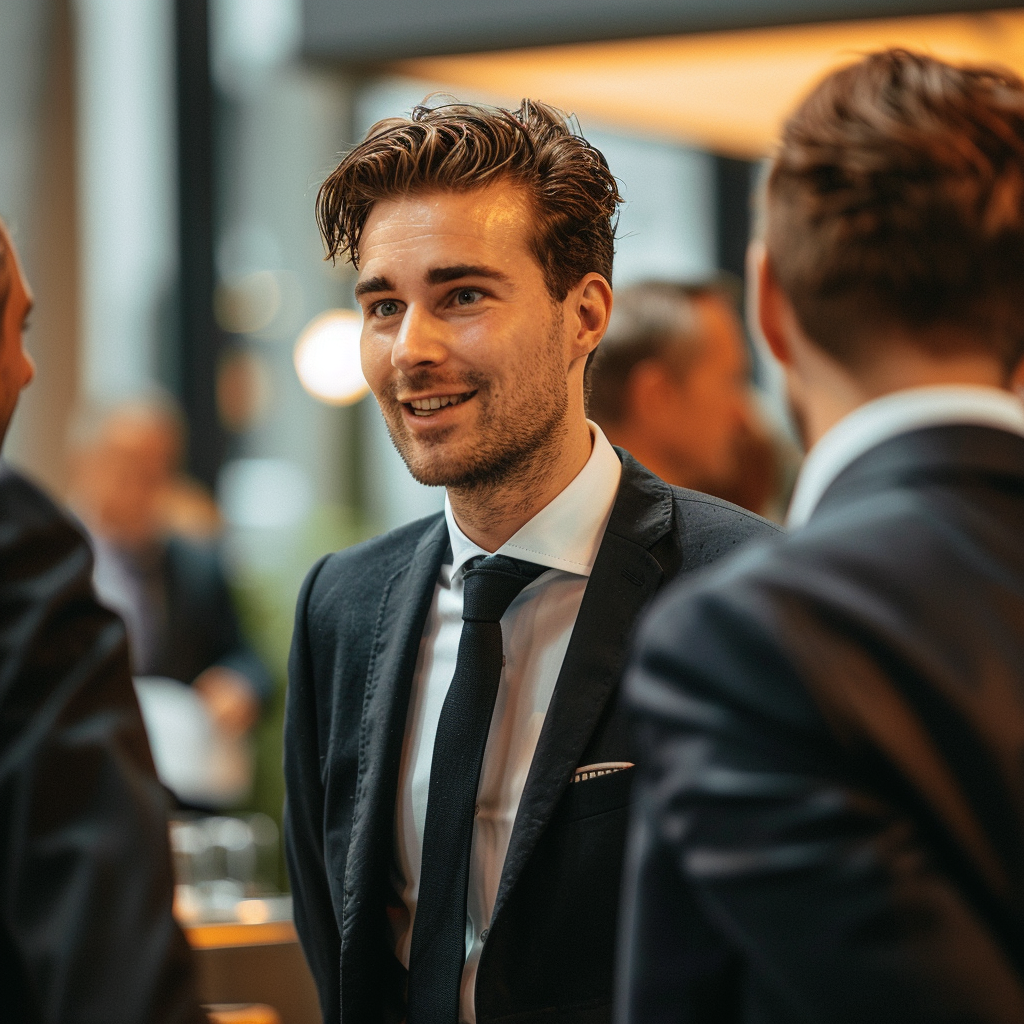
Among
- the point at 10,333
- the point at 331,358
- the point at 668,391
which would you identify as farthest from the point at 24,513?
the point at 331,358

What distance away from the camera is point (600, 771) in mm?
1512

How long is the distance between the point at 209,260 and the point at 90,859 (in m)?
6.50

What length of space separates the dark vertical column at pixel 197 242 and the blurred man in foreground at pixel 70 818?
20.5 ft

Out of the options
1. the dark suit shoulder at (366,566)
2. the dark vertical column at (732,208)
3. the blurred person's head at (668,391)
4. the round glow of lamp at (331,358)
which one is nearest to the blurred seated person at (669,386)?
the blurred person's head at (668,391)

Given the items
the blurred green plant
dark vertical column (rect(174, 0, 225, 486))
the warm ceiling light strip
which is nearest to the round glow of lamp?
dark vertical column (rect(174, 0, 225, 486))

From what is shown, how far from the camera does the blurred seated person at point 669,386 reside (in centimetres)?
294

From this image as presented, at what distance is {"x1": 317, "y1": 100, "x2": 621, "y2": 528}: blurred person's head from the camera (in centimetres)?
165

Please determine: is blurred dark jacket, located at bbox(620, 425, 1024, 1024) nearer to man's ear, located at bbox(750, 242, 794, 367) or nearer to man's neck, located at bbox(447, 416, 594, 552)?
man's ear, located at bbox(750, 242, 794, 367)

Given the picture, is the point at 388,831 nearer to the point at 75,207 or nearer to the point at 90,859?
the point at 90,859

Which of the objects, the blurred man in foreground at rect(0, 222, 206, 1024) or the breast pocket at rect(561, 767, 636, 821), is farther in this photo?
the breast pocket at rect(561, 767, 636, 821)

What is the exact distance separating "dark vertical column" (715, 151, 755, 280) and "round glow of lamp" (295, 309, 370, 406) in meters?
2.61

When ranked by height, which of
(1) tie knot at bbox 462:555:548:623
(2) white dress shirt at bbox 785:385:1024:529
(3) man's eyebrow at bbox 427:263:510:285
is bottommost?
(1) tie knot at bbox 462:555:548:623

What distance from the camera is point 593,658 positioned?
5.13 ft

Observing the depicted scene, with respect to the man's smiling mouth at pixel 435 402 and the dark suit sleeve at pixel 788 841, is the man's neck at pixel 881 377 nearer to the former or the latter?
the dark suit sleeve at pixel 788 841
